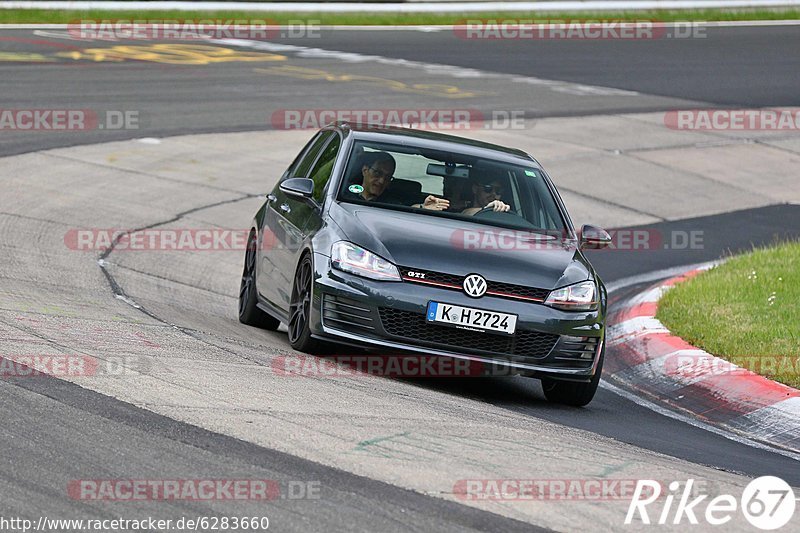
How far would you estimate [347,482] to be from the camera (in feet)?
18.4

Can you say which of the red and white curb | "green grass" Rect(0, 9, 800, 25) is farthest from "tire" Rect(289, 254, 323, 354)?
"green grass" Rect(0, 9, 800, 25)

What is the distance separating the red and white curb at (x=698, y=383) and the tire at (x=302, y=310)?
233 cm

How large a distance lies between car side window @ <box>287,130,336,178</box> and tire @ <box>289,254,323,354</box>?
1416mm

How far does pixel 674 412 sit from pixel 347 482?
147 inches

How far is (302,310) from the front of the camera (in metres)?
8.73

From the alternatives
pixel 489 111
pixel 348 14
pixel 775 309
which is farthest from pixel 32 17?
pixel 775 309
